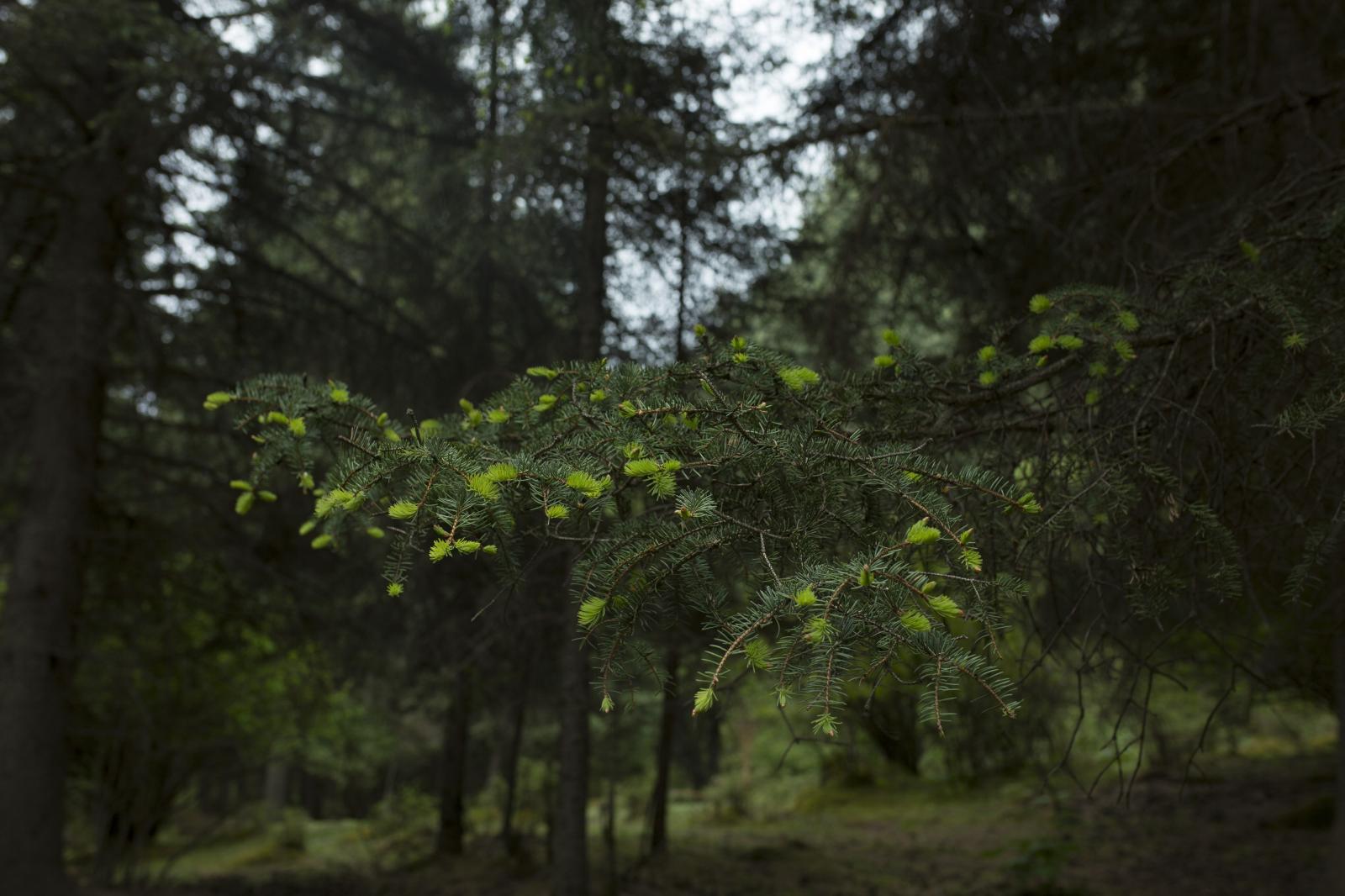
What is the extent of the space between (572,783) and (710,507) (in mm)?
5267

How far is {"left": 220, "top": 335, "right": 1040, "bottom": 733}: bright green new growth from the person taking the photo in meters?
1.71

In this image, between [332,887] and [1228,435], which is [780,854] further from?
[1228,435]

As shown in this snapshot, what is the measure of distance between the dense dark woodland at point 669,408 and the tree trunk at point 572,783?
41 millimetres

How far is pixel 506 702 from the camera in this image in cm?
841

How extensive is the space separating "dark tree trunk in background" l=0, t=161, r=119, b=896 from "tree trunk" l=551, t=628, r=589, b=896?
3669mm

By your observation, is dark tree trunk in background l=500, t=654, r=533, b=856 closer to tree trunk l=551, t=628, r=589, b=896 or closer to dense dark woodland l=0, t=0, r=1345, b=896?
dense dark woodland l=0, t=0, r=1345, b=896

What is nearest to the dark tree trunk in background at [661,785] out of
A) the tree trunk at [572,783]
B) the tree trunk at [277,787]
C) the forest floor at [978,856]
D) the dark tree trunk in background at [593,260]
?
the forest floor at [978,856]

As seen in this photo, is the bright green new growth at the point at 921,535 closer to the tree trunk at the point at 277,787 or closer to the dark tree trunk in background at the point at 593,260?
the dark tree trunk in background at the point at 593,260

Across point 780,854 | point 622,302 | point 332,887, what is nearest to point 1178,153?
point 622,302

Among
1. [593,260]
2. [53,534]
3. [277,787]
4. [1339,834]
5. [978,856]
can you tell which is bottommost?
[277,787]

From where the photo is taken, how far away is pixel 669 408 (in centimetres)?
221

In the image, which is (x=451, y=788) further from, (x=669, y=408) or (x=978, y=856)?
(x=669, y=408)

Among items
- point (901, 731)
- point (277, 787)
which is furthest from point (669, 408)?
point (277, 787)

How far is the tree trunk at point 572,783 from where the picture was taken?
6.36 metres
